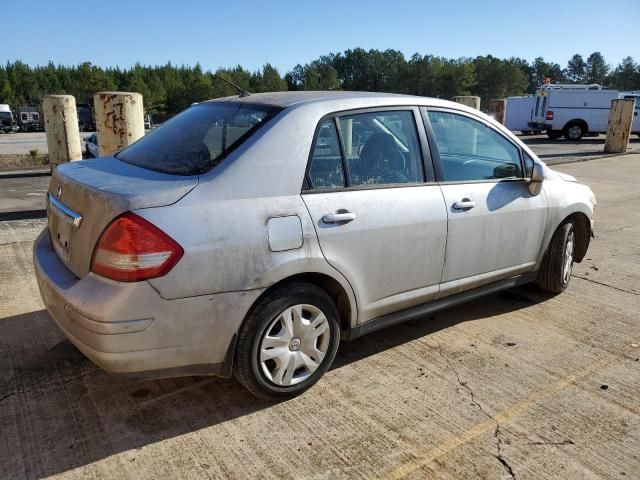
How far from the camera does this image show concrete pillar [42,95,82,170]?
844cm

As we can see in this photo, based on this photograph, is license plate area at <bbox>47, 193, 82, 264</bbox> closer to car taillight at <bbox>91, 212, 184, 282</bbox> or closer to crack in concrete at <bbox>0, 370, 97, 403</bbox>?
car taillight at <bbox>91, 212, 184, 282</bbox>

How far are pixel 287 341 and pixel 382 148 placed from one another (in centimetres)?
132

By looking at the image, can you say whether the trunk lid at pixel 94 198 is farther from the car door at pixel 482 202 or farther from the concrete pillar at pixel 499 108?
the concrete pillar at pixel 499 108

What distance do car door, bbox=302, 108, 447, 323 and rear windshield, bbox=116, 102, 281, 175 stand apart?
405 millimetres

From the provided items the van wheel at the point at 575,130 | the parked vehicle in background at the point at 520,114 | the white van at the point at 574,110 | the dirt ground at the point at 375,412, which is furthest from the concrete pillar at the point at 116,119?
the parked vehicle in background at the point at 520,114

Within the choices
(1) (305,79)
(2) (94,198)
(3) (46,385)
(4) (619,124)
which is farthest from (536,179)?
(1) (305,79)

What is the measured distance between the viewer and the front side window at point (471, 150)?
3.52m

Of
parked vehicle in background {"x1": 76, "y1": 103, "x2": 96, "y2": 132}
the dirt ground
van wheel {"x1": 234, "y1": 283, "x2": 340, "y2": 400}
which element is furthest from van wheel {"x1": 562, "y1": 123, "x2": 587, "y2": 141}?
parked vehicle in background {"x1": 76, "y1": 103, "x2": 96, "y2": 132}

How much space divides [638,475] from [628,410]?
57 centimetres

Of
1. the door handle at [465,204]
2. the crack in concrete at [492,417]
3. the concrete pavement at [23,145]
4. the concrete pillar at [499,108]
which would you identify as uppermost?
the concrete pillar at [499,108]

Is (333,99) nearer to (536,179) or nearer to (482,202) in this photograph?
(482,202)

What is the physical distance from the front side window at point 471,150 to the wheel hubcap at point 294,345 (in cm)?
133

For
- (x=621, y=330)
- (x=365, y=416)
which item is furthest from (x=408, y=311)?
(x=621, y=330)

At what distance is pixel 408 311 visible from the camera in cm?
339
